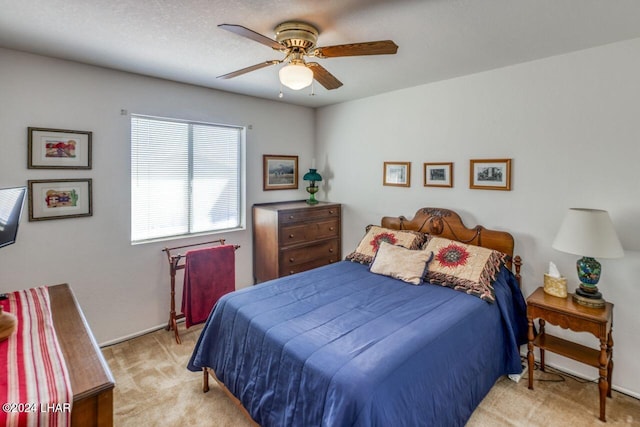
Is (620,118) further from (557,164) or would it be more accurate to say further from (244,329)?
(244,329)

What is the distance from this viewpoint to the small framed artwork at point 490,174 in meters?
2.85

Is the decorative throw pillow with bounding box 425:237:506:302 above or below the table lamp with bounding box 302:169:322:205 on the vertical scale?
below

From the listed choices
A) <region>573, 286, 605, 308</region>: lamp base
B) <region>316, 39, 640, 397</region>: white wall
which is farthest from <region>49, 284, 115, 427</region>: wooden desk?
<region>316, 39, 640, 397</region>: white wall

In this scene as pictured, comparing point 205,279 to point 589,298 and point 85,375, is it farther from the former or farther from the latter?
point 589,298

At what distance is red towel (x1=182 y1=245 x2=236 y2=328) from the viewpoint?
10.5ft

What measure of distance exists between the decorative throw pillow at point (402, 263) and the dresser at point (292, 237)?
1.12 metres

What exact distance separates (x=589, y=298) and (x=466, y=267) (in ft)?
2.60

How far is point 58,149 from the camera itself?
268 centimetres

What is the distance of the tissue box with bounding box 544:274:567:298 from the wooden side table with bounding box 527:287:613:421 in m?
0.04

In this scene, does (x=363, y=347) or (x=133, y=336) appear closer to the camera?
(x=363, y=347)

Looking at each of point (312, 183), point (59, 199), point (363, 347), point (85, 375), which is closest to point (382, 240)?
point (312, 183)

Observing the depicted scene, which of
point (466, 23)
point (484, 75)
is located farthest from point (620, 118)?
point (466, 23)

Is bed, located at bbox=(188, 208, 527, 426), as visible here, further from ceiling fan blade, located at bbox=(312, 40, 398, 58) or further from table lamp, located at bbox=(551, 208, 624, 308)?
ceiling fan blade, located at bbox=(312, 40, 398, 58)

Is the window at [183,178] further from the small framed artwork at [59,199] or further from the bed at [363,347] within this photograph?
the bed at [363,347]
